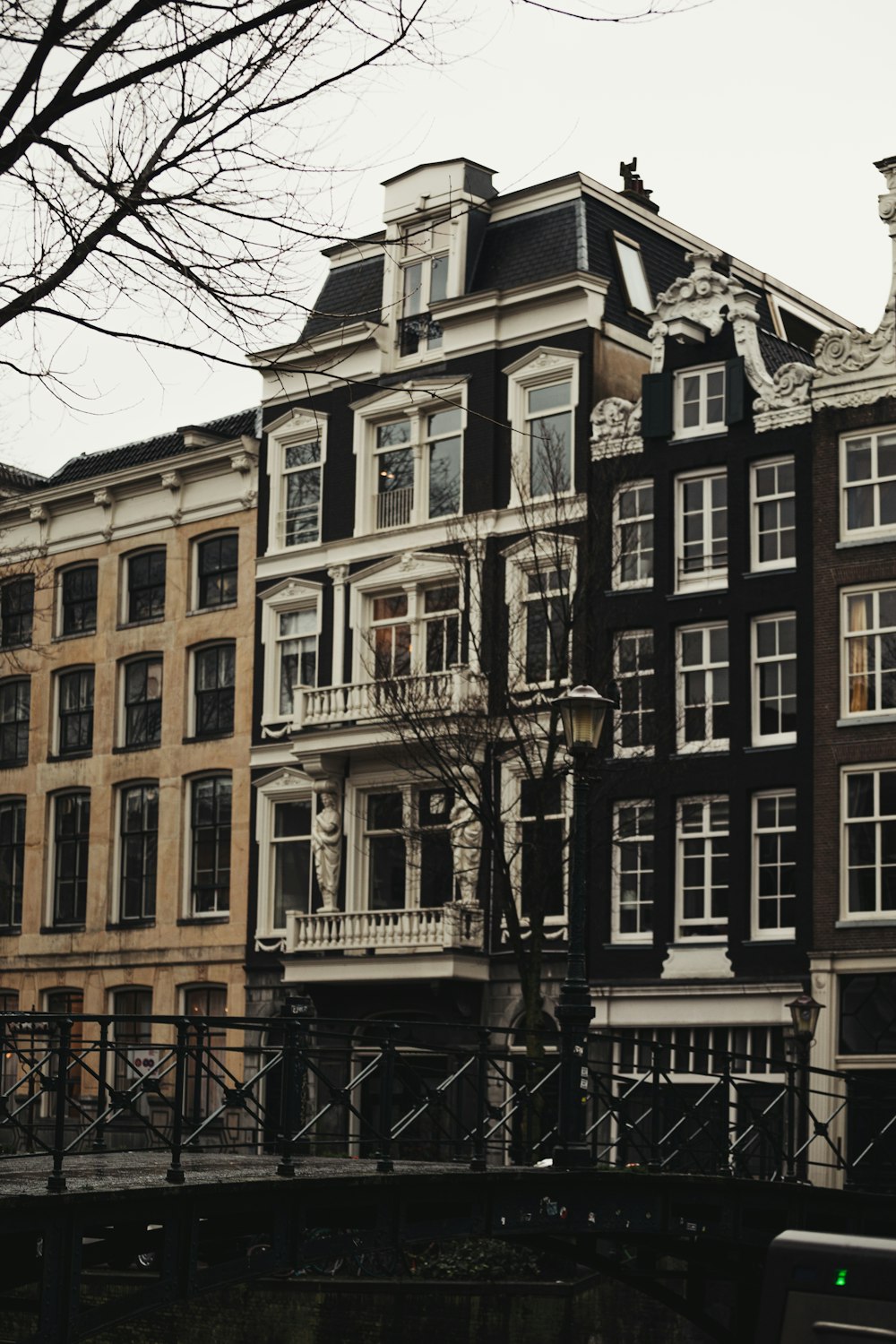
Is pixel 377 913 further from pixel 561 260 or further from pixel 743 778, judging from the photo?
pixel 561 260

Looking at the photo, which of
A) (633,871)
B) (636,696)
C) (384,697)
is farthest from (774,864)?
(384,697)

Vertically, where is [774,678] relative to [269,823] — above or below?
above

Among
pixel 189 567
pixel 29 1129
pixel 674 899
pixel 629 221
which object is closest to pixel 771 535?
pixel 674 899

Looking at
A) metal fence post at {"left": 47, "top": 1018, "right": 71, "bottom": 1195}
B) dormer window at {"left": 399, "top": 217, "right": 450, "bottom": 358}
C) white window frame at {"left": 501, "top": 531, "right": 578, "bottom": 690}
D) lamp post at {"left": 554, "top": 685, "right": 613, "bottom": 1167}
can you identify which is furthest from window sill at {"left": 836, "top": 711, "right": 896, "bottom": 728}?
metal fence post at {"left": 47, "top": 1018, "right": 71, "bottom": 1195}

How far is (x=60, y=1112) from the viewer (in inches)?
550

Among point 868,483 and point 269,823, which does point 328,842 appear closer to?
point 269,823

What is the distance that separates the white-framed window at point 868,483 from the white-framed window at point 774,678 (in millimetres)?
1806

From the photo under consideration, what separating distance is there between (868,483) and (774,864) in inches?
248

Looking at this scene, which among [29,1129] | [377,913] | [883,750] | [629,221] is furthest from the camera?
[629,221]

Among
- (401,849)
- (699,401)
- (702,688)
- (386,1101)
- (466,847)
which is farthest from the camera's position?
(401,849)

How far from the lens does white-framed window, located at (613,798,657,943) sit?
35.1 m

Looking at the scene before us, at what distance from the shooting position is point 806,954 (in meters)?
33.1

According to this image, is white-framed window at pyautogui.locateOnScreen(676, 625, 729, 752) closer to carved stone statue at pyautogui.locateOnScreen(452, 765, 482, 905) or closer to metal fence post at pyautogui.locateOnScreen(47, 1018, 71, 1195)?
carved stone statue at pyautogui.locateOnScreen(452, 765, 482, 905)

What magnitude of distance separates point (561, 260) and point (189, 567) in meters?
10.6
